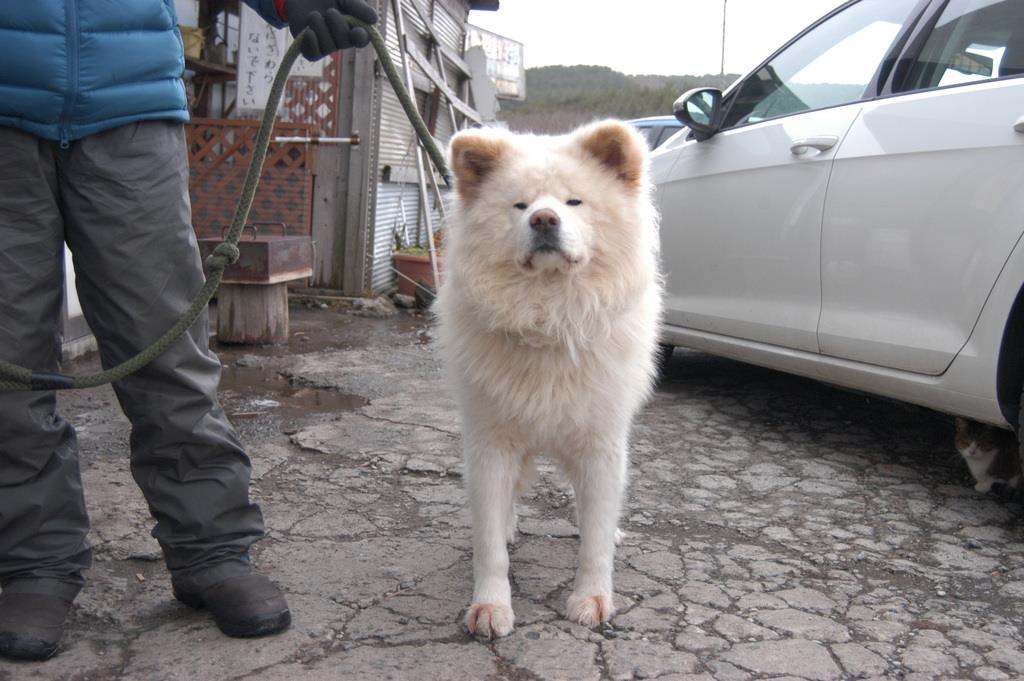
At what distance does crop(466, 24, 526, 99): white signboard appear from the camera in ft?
79.3

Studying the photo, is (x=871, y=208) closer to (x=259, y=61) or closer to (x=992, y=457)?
(x=992, y=457)

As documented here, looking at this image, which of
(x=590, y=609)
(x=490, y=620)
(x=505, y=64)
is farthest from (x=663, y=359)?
(x=505, y=64)

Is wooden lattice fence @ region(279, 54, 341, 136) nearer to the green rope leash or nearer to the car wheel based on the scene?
the car wheel

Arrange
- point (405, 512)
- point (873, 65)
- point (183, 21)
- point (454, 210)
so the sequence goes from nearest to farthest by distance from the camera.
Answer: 1. point (454, 210)
2. point (405, 512)
3. point (873, 65)
4. point (183, 21)

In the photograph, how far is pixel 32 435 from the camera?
236cm

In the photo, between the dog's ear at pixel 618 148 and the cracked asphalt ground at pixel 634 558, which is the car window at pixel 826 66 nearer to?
the cracked asphalt ground at pixel 634 558

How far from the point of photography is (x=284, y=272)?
6305mm

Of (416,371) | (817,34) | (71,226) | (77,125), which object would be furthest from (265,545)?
(817,34)

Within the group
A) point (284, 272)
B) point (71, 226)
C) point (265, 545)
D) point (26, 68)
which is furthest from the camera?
point (284, 272)

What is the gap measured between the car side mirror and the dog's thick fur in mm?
1998

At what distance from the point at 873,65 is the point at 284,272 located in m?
3.95

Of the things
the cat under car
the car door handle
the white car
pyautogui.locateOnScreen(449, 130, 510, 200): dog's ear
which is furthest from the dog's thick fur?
the cat under car

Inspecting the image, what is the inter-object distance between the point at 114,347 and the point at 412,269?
6.30 metres

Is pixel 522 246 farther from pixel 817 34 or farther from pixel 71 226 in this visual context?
pixel 817 34
